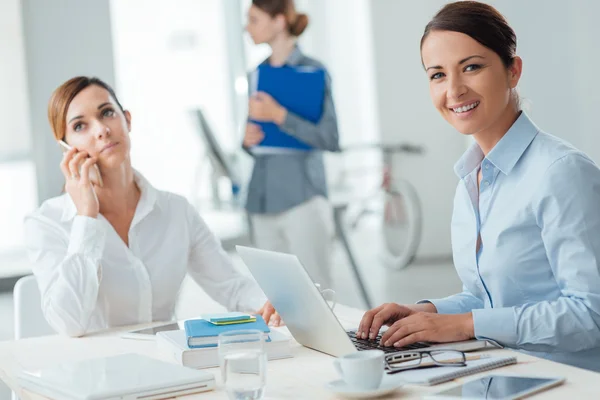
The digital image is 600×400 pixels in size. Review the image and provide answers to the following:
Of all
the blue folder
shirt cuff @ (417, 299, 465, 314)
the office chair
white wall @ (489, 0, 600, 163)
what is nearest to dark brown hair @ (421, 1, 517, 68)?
shirt cuff @ (417, 299, 465, 314)

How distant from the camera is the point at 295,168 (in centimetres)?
393

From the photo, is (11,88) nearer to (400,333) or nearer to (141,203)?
(141,203)

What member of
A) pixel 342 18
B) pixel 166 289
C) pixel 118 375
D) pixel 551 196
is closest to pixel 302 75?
pixel 166 289

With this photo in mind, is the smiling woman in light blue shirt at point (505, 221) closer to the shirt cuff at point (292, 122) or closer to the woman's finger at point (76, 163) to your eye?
the woman's finger at point (76, 163)

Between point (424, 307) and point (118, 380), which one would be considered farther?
point (424, 307)

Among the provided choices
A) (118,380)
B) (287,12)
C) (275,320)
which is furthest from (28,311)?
(287,12)

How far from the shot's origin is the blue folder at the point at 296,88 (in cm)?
380

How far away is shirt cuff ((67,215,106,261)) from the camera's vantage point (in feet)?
7.18

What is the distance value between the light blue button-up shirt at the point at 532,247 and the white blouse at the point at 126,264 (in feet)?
2.30

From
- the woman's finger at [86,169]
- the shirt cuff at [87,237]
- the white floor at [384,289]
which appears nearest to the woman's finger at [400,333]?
the shirt cuff at [87,237]

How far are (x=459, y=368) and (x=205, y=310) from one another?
13.3 feet

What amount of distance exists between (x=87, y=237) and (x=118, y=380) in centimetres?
88

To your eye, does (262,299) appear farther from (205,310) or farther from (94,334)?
(205,310)

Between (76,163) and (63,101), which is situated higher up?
(63,101)
